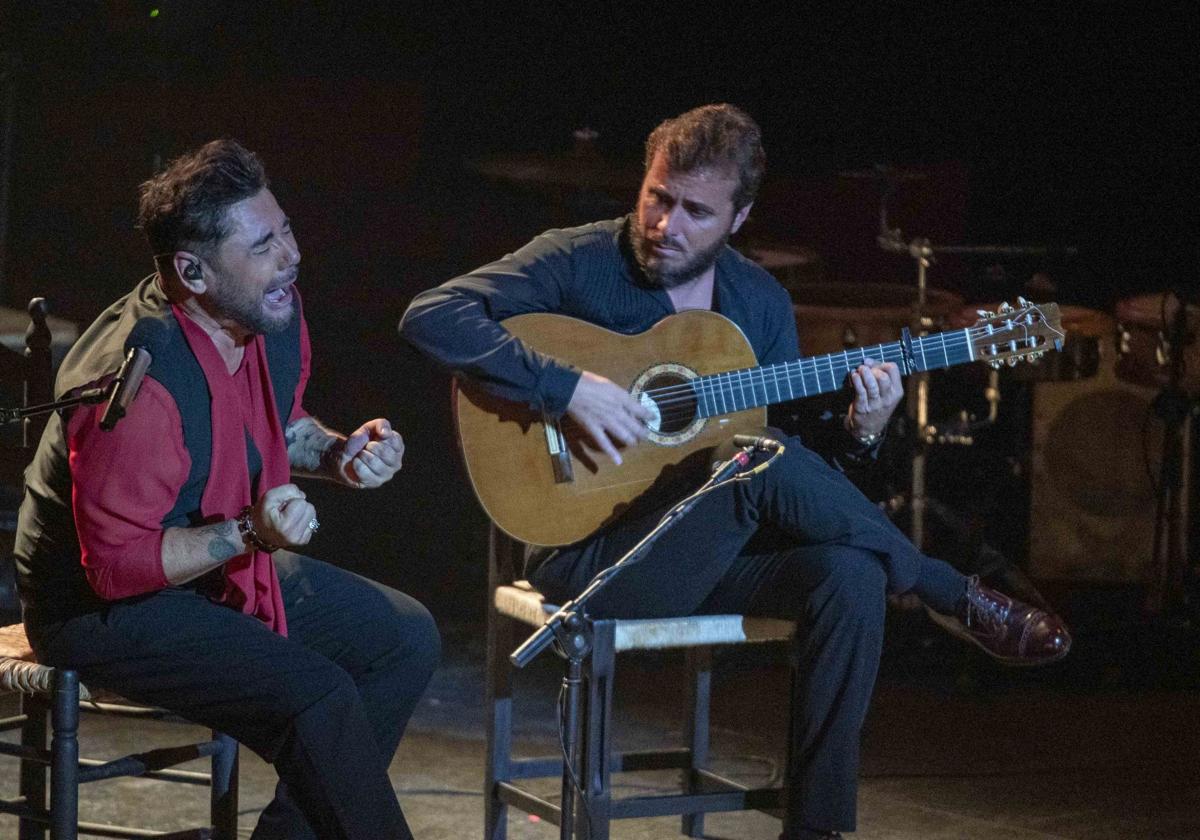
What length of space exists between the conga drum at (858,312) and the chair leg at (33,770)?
3.46 meters

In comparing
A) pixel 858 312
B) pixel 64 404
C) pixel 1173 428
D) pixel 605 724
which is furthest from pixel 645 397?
pixel 1173 428

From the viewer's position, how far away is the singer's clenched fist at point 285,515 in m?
2.54

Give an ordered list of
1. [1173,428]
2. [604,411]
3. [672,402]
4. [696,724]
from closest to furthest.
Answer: [604,411], [672,402], [696,724], [1173,428]

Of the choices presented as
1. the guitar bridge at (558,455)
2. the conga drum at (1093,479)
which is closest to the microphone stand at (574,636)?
the guitar bridge at (558,455)

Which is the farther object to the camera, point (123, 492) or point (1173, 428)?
point (1173, 428)

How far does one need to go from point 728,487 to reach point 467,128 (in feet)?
13.8

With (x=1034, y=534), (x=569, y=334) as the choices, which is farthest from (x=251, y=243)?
(x=1034, y=534)

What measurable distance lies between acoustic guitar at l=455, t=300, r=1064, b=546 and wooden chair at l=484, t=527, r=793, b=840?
25 cm

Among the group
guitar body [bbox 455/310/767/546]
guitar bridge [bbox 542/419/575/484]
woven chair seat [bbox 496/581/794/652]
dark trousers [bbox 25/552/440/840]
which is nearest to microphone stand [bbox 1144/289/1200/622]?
guitar body [bbox 455/310/767/546]

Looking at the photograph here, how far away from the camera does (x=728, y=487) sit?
10.3 feet

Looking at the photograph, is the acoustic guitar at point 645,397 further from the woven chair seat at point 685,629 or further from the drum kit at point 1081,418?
the drum kit at point 1081,418

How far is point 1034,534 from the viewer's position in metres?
7.04

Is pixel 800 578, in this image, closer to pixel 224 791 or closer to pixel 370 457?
pixel 370 457

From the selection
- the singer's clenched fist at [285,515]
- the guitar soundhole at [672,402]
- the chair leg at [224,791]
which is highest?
the guitar soundhole at [672,402]
